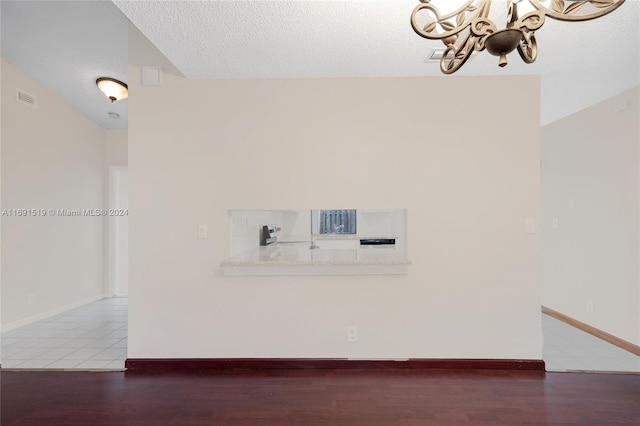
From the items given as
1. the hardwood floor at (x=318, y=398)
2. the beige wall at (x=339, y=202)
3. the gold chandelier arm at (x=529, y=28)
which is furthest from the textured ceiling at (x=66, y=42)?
the gold chandelier arm at (x=529, y=28)

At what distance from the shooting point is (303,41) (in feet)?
6.94

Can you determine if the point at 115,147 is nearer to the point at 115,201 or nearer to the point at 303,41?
the point at 115,201

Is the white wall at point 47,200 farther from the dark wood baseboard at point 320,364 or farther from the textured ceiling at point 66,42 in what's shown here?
the dark wood baseboard at point 320,364

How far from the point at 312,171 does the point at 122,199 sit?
12.6ft

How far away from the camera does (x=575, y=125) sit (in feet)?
11.7

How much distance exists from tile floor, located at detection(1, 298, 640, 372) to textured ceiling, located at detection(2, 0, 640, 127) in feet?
7.61

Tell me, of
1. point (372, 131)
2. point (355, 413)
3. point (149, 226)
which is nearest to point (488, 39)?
point (372, 131)

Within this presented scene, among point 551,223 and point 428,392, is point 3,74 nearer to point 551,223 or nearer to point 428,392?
point 428,392

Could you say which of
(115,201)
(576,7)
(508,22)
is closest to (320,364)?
(508,22)

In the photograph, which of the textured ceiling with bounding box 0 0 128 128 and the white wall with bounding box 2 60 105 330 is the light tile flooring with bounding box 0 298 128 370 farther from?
the textured ceiling with bounding box 0 0 128 128

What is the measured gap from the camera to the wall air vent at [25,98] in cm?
362

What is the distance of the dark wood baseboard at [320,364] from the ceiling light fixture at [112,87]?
2.73 metres

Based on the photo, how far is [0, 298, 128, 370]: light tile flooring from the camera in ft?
8.88

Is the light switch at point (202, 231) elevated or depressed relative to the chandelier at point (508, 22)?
depressed
